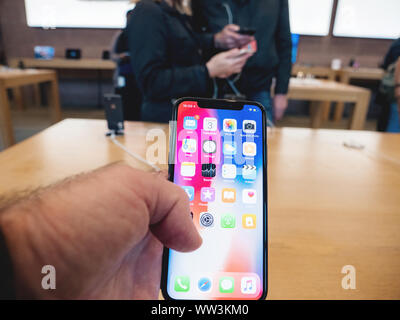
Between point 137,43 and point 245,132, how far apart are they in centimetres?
62

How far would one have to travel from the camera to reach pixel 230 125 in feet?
1.02

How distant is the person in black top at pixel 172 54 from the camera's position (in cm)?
75

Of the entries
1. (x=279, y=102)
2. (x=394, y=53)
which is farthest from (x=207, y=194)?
(x=394, y=53)

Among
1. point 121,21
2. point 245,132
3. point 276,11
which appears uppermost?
point 121,21

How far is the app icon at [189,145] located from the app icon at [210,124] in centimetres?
2

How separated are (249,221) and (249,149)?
0.08 m

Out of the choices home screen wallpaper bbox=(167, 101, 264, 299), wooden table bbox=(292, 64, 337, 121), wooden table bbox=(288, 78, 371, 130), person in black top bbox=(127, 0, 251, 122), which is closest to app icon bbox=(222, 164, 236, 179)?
home screen wallpaper bbox=(167, 101, 264, 299)

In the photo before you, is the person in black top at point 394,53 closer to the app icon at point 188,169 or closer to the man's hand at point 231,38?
the man's hand at point 231,38

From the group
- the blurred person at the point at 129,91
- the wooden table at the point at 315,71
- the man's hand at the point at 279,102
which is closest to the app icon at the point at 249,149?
the man's hand at the point at 279,102

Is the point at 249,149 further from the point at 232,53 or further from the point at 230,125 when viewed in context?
the point at 232,53

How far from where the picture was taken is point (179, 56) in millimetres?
825

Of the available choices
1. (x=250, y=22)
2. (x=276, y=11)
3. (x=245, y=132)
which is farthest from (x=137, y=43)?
(x=245, y=132)
